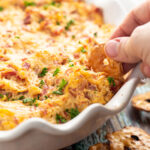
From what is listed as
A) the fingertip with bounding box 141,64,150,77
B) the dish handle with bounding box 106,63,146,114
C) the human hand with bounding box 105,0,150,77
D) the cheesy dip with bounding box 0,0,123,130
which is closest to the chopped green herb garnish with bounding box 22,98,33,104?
the cheesy dip with bounding box 0,0,123,130

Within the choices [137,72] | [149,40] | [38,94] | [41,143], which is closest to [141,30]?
[149,40]

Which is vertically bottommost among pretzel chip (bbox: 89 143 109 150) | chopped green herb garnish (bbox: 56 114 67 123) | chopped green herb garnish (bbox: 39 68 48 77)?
pretzel chip (bbox: 89 143 109 150)

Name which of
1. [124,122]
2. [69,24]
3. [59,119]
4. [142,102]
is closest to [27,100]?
[59,119]

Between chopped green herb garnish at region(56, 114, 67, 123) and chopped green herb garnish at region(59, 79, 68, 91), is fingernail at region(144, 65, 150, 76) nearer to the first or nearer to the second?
chopped green herb garnish at region(59, 79, 68, 91)

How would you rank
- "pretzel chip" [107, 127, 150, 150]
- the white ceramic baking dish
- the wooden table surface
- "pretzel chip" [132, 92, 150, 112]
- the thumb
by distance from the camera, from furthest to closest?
"pretzel chip" [132, 92, 150, 112]
the wooden table surface
"pretzel chip" [107, 127, 150, 150]
the thumb
the white ceramic baking dish

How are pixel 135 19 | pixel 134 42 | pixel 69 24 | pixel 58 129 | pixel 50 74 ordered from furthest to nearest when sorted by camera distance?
pixel 69 24 → pixel 135 19 → pixel 50 74 → pixel 134 42 → pixel 58 129

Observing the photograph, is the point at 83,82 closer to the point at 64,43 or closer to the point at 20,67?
the point at 20,67

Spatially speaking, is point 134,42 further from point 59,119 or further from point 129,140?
point 129,140
